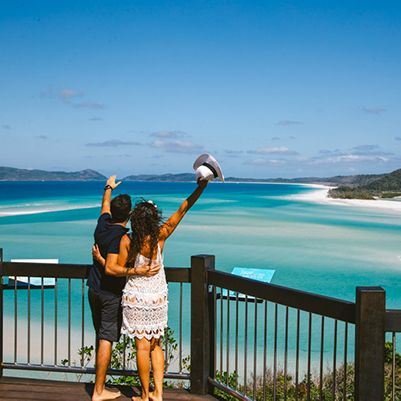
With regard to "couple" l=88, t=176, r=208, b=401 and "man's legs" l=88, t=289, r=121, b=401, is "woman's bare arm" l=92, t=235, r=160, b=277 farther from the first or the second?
"man's legs" l=88, t=289, r=121, b=401

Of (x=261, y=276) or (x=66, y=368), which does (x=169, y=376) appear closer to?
(x=66, y=368)

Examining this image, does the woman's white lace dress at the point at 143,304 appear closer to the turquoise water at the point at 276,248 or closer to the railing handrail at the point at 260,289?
the railing handrail at the point at 260,289

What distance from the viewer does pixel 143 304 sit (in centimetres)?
370

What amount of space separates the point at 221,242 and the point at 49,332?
19896 millimetres

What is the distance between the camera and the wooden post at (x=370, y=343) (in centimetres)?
313

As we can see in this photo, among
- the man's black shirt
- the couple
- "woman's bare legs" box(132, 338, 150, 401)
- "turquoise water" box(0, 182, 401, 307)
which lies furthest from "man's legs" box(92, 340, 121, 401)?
"turquoise water" box(0, 182, 401, 307)

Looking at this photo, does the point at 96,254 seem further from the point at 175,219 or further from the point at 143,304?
the point at 175,219

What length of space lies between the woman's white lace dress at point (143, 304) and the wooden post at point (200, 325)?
0.53 m

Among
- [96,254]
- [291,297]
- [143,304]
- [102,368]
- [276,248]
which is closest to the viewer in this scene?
[291,297]

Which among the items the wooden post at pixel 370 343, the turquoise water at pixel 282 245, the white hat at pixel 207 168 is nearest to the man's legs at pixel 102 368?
the white hat at pixel 207 168

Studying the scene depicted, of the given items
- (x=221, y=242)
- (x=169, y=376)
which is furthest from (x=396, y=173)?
(x=169, y=376)

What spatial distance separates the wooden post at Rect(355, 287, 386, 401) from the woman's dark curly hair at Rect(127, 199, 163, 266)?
1.33 meters

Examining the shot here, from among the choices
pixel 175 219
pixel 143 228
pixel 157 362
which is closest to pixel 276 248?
pixel 157 362

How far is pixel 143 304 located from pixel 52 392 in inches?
47.8
